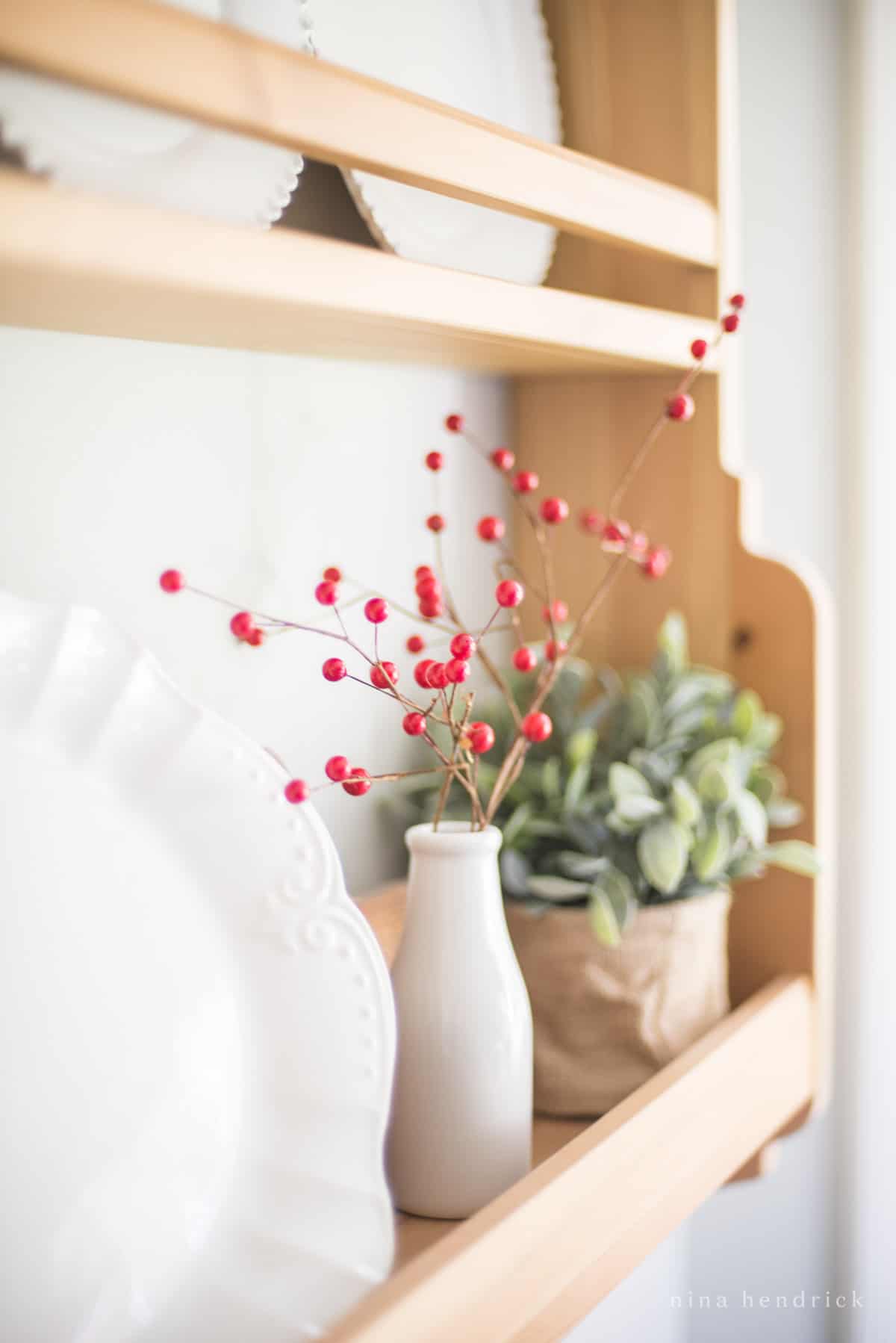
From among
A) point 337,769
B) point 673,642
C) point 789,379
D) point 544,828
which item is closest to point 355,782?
point 337,769

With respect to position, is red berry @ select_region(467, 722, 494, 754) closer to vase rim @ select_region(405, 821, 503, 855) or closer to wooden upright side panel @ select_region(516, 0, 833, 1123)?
vase rim @ select_region(405, 821, 503, 855)

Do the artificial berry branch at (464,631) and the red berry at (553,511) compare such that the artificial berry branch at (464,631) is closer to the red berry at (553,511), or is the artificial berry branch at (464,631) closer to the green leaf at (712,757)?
the red berry at (553,511)

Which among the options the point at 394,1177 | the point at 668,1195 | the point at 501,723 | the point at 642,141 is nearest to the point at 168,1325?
the point at 394,1177

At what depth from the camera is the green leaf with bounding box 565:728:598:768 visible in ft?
2.45

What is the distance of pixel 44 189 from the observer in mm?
396

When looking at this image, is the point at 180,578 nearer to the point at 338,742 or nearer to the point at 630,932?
the point at 338,742

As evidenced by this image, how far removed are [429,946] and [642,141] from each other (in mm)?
571

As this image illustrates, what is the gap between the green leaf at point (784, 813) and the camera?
832mm

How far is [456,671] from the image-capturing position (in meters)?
0.54

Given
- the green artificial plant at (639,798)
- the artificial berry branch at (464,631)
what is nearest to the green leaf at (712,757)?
the green artificial plant at (639,798)

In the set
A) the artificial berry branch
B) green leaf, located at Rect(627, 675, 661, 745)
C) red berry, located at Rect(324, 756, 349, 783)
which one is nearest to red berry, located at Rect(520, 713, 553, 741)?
A: the artificial berry branch

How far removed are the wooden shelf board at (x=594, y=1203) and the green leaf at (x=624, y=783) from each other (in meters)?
0.15

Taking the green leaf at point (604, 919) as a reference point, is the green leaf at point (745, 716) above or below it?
above

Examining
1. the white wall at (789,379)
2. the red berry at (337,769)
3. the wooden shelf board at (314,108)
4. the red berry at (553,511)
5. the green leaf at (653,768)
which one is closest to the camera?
the wooden shelf board at (314,108)
